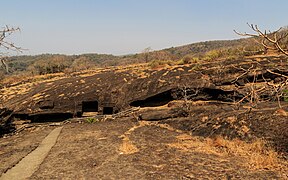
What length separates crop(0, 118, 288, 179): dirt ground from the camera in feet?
28.0

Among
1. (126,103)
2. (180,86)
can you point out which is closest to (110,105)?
(126,103)

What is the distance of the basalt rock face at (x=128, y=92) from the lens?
20.7 meters

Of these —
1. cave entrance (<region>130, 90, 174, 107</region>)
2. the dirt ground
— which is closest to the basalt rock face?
cave entrance (<region>130, 90, 174, 107</region>)

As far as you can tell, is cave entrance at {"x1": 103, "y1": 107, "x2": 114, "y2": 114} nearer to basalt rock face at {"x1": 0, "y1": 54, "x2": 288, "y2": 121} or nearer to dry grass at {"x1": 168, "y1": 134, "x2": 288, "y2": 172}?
basalt rock face at {"x1": 0, "y1": 54, "x2": 288, "y2": 121}

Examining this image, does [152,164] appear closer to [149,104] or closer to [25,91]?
[149,104]

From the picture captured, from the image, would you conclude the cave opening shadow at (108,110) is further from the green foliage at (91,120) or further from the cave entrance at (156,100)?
the green foliage at (91,120)

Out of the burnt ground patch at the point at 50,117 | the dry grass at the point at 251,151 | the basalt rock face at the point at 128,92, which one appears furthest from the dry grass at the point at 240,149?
the burnt ground patch at the point at 50,117

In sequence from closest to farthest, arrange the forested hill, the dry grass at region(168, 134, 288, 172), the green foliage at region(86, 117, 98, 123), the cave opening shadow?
the dry grass at region(168, 134, 288, 172)
the green foliage at region(86, 117, 98, 123)
the cave opening shadow
the forested hill

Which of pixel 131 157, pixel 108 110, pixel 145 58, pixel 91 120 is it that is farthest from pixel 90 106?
pixel 145 58

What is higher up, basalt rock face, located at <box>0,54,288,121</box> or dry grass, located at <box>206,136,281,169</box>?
basalt rock face, located at <box>0,54,288,121</box>

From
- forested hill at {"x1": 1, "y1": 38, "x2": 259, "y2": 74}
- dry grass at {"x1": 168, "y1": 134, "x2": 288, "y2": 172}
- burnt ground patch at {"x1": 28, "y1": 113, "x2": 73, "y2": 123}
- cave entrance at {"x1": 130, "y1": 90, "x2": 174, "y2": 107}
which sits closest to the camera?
dry grass at {"x1": 168, "y1": 134, "x2": 288, "y2": 172}

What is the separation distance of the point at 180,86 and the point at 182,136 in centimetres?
752

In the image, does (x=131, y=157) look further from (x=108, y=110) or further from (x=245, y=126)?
(x=108, y=110)

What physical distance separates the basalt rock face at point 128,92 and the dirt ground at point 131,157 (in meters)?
4.48
